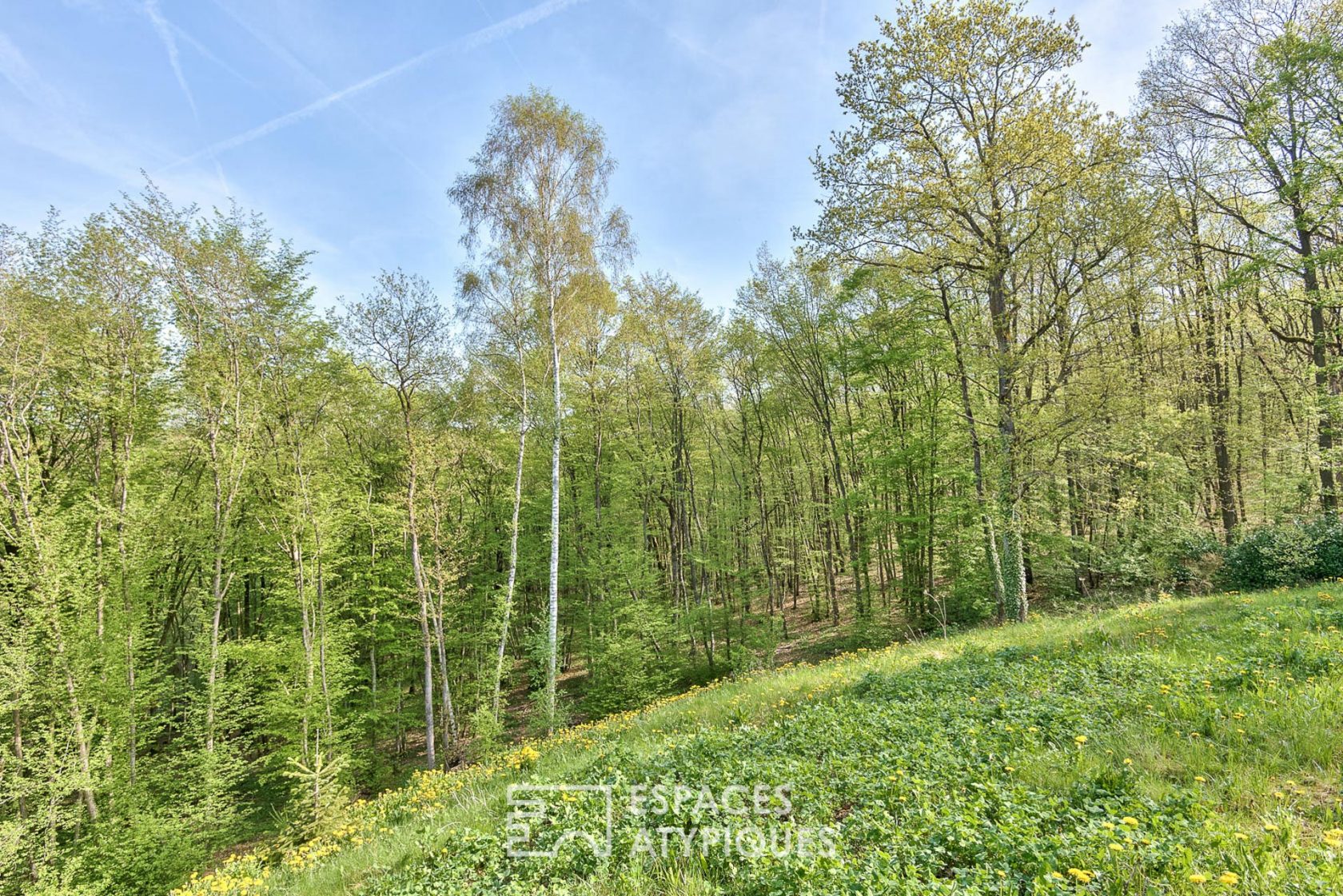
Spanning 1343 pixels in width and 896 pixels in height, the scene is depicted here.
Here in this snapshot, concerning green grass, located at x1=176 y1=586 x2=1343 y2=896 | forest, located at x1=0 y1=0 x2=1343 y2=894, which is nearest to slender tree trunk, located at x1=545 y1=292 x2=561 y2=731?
forest, located at x1=0 y1=0 x2=1343 y2=894

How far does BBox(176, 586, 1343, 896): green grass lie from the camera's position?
2.64m

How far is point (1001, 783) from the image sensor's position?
3.56 metres

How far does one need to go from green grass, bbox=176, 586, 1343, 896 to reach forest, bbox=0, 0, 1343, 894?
14.3 feet

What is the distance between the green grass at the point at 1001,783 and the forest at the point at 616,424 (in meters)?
4.37

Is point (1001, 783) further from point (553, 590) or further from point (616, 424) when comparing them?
point (616, 424)

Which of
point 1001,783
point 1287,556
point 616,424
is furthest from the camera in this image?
point 616,424

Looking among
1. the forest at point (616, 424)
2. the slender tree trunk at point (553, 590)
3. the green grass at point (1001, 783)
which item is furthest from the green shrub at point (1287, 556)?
the slender tree trunk at point (553, 590)

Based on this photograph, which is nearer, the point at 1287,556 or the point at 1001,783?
the point at 1001,783

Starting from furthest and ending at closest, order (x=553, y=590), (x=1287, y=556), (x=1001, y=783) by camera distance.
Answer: (x=553, y=590) < (x=1287, y=556) < (x=1001, y=783)

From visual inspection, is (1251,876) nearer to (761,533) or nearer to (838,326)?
(838,326)

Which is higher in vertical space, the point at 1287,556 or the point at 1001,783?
the point at 1287,556

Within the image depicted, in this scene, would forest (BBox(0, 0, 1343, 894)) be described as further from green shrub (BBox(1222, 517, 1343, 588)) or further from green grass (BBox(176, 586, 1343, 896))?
green grass (BBox(176, 586, 1343, 896))

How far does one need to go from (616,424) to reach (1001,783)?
18.1 metres

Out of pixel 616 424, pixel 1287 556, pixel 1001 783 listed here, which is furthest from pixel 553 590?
pixel 1287 556
